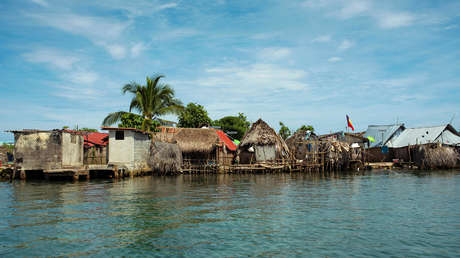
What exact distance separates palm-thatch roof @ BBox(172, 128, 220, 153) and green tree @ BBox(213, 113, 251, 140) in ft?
52.9

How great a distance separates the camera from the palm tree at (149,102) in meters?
30.5

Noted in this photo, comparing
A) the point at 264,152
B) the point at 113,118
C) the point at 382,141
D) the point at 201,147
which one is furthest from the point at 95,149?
the point at 382,141

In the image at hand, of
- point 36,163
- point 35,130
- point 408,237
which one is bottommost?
point 408,237

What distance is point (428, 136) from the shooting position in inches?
1561

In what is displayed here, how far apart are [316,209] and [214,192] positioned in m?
6.19

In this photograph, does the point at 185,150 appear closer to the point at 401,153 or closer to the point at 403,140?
the point at 401,153

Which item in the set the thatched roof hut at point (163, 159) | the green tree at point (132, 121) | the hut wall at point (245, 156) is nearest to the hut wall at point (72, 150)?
the green tree at point (132, 121)

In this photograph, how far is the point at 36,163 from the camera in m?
24.7

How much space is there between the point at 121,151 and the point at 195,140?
7.80 metres

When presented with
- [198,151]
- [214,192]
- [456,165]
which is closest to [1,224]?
[214,192]

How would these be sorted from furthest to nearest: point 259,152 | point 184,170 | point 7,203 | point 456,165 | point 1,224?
point 456,165 < point 259,152 < point 184,170 < point 7,203 < point 1,224

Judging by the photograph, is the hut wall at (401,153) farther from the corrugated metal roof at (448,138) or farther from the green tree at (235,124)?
the green tree at (235,124)

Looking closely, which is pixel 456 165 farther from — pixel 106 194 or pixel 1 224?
pixel 1 224

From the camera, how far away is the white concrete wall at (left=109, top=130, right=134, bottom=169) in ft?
87.7
